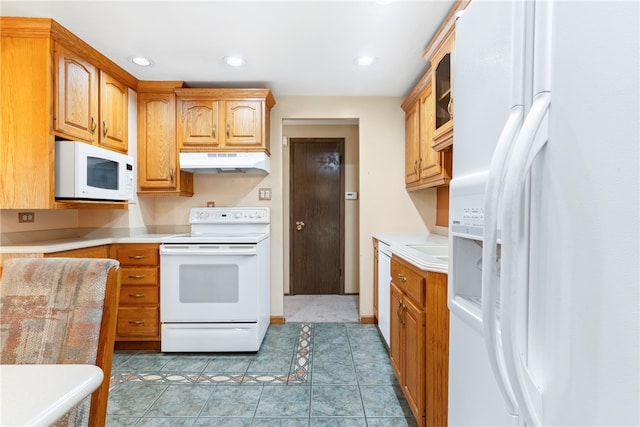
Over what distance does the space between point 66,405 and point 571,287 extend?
906 millimetres

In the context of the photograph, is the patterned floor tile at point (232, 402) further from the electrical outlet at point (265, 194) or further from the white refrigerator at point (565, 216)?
the electrical outlet at point (265, 194)

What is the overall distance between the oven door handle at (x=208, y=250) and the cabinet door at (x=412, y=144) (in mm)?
1580

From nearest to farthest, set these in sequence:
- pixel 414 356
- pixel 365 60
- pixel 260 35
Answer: pixel 414 356 → pixel 260 35 → pixel 365 60

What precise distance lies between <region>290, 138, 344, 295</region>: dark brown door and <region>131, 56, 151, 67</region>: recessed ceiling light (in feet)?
6.25

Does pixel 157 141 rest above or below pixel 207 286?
above

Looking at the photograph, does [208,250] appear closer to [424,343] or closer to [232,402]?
[232,402]

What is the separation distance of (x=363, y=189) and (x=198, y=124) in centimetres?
170

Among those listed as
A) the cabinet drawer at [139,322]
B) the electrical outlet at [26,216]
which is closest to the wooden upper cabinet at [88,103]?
the electrical outlet at [26,216]

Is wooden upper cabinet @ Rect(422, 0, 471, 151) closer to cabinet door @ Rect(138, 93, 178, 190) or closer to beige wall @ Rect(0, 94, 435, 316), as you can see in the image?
beige wall @ Rect(0, 94, 435, 316)

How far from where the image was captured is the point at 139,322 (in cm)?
246

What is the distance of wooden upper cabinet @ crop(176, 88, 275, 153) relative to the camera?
277cm

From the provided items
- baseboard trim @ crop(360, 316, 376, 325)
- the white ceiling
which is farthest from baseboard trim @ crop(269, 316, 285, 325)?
the white ceiling

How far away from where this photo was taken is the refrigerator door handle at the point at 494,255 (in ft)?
1.85

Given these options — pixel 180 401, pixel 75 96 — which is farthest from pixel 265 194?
pixel 180 401
